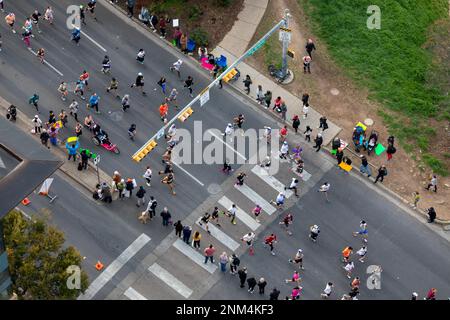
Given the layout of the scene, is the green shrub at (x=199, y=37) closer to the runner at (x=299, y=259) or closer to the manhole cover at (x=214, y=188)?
the manhole cover at (x=214, y=188)

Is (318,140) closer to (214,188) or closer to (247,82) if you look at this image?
(247,82)

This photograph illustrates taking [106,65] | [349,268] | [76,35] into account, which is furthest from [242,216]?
[76,35]

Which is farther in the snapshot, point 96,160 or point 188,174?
point 188,174

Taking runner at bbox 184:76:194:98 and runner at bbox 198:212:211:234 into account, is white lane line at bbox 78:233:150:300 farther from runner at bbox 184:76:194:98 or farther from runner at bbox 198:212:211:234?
runner at bbox 184:76:194:98

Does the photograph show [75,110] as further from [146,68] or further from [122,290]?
[122,290]

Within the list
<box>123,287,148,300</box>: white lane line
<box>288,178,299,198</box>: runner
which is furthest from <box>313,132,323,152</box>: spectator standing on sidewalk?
<box>123,287,148,300</box>: white lane line

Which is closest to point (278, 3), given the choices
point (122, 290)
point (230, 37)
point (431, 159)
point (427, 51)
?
point (230, 37)
